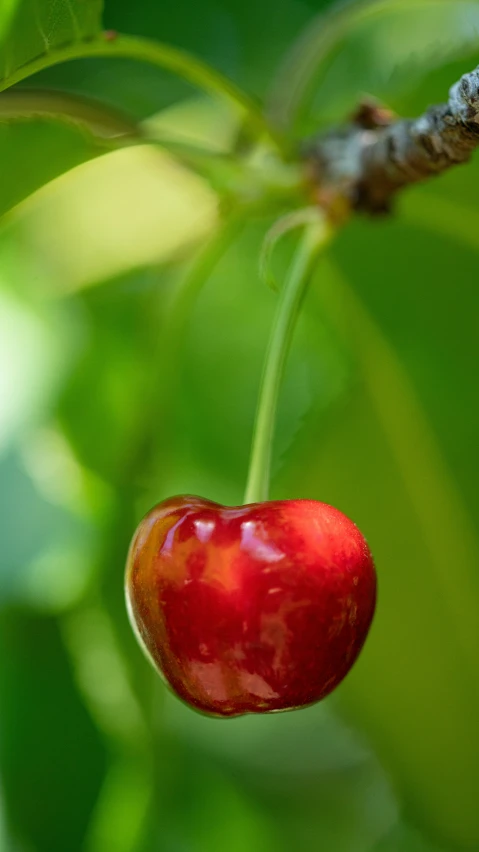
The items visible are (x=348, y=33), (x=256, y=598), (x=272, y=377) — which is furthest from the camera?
(x=348, y=33)

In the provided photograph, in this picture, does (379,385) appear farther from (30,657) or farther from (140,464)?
(30,657)

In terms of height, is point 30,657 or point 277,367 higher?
point 277,367

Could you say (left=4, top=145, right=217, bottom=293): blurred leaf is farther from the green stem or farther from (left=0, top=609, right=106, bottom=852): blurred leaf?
(left=0, top=609, right=106, bottom=852): blurred leaf

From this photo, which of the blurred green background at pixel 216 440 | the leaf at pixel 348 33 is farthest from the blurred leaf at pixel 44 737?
the leaf at pixel 348 33

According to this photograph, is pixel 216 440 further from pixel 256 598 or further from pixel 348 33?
pixel 256 598

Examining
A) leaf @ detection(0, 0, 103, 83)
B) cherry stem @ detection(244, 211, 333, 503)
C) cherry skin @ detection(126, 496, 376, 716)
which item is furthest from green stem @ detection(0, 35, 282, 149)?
cherry skin @ detection(126, 496, 376, 716)

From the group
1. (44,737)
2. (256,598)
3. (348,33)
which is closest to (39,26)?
(256,598)

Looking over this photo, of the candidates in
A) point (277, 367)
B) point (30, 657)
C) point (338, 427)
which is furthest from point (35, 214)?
point (277, 367)
